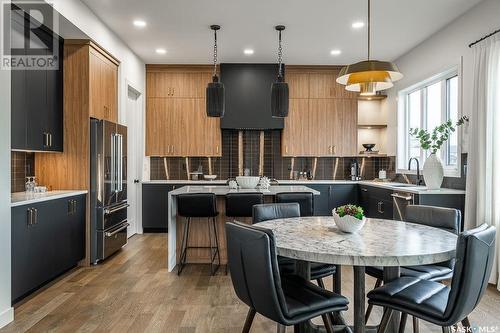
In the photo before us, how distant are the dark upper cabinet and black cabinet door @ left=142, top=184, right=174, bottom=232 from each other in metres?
2.23

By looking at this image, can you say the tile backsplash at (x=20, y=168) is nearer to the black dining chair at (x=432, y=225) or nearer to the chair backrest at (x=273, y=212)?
the chair backrest at (x=273, y=212)

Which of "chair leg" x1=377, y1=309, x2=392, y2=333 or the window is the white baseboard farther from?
the window

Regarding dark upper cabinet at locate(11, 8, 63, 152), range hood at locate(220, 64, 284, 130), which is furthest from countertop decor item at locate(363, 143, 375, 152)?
dark upper cabinet at locate(11, 8, 63, 152)

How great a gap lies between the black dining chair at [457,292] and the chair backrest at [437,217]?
73 centimetres

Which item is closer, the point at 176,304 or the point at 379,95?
the point at 176,304

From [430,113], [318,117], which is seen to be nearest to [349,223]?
[430,113]

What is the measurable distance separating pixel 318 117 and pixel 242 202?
10.6 feet

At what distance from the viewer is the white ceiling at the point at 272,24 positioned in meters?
4.19

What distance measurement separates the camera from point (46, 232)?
3617mm

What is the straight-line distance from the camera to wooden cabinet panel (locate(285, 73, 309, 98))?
22.3ft

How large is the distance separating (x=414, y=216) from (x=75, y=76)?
12.8 ft

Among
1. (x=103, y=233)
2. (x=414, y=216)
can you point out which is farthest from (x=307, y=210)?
(x=103, y=233)

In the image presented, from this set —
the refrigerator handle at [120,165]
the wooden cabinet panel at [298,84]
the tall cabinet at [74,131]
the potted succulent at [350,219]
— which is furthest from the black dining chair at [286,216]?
the wooden cabinet panel at [298,84]

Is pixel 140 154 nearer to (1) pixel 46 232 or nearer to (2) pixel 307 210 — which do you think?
(1) pixel 46 232
